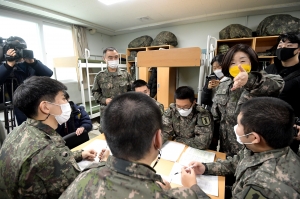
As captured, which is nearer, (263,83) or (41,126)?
(41,126)

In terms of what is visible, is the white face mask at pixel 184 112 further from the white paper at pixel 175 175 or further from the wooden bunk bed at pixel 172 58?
the wooden bunk bed at pixel 172 58

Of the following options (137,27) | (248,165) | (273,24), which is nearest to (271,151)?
(248,165)

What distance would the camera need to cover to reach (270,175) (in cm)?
64

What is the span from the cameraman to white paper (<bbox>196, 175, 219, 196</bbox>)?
81.3 inches

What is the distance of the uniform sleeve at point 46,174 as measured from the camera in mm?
694

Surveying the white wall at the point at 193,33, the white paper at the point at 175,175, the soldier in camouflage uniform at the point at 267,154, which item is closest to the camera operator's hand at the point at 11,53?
the white paper at the point at 175,175

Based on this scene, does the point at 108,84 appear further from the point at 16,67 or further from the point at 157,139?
the point at 157,139

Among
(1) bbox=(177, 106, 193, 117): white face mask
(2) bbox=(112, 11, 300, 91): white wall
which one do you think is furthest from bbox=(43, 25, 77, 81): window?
(1) bbox=(177, 106, 193, 117): white face mask

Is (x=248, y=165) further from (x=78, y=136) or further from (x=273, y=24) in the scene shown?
(x=273, y=24)

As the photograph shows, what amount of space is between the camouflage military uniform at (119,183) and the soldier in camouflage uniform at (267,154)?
0.33 m

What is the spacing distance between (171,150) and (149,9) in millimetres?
3100

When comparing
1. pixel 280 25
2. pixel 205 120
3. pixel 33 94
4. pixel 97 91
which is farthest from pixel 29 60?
pixel 280 25

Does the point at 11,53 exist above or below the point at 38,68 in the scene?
above

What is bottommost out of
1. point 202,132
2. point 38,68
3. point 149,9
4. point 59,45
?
point 202,132
